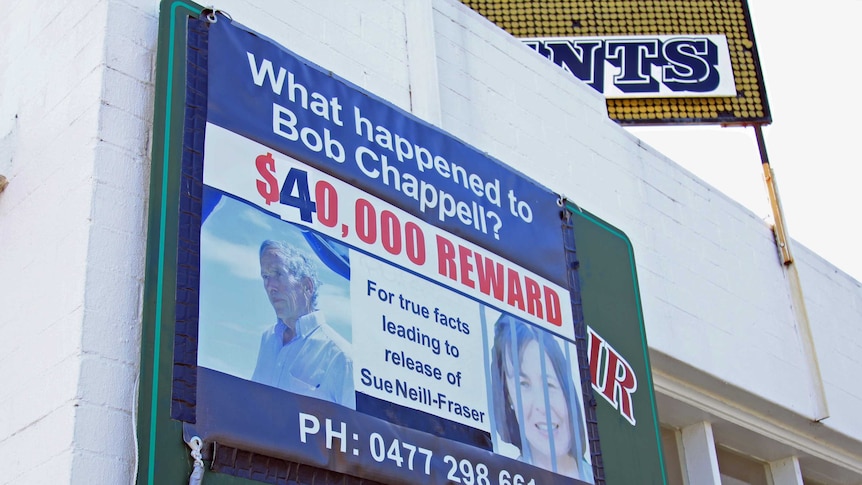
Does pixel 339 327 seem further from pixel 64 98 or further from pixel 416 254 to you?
pixel 64 98

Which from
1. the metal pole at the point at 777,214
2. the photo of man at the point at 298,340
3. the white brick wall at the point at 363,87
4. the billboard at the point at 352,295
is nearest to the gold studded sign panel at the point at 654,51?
the metal pole at the point at 777,214

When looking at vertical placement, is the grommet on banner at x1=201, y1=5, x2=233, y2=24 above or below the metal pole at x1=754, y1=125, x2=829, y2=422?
below

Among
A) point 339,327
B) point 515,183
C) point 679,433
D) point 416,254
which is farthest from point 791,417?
point 339,327

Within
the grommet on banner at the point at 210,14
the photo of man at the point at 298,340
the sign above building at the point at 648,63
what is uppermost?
the sign above building at the point at 648,63

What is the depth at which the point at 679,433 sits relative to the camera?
700 cm

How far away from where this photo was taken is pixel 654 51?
8703 mm

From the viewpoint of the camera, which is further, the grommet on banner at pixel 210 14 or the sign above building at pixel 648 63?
the sign above building at pixel 648 63

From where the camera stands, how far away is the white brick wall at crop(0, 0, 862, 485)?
371 centimetres

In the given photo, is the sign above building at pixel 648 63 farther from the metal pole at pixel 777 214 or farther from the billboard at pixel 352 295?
the billboard at pixel 352 295

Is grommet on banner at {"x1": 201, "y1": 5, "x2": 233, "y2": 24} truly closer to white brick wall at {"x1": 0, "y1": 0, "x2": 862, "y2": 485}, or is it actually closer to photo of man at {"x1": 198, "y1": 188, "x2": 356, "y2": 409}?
white brick wall at {"x1": 0, "y1": 0, "x2": 862, "y2": 485}

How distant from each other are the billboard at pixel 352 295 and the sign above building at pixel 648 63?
3.31m

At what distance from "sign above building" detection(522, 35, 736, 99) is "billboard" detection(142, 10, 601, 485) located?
3313 mm

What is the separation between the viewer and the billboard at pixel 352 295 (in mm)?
3867

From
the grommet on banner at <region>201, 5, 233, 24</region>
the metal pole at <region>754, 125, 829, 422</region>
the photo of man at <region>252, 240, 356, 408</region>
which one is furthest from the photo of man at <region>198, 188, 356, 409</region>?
the metal pole at <region>754, 125, 829, 422</region>
